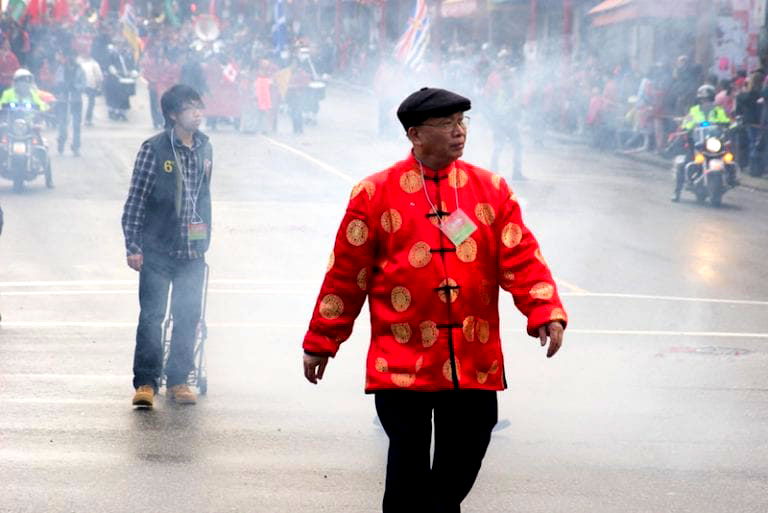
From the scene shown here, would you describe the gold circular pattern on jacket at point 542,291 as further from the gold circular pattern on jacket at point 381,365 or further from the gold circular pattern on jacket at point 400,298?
the gold circular pattern on jacket at point 381,365

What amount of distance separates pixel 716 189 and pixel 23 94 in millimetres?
8982

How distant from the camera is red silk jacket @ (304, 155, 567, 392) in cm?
489

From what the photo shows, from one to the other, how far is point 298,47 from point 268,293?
24.3m

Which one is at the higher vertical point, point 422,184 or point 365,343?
point 422,184

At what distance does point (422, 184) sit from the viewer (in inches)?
196

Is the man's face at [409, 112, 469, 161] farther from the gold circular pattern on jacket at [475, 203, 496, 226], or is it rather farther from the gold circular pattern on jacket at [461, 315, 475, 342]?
the gold circular pattern on jacket at [461, 315, 475, 342]

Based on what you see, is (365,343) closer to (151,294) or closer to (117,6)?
(151,294)

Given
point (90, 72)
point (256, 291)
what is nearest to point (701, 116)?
point (256, 291)

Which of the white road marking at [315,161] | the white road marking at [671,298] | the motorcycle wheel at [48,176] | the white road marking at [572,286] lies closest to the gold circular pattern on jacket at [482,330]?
the white road marking at [671,298]

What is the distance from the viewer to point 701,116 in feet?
67.8

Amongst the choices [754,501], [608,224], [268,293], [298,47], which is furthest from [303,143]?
[754,501]

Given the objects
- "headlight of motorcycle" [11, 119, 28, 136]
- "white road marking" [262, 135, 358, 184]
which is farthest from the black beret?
"white road marking" [262, 135, 358, 184]

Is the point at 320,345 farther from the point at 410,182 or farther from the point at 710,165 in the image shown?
the point at 710,165

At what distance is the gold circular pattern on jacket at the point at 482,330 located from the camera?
4.95 m
